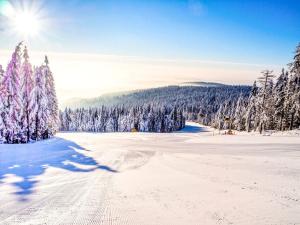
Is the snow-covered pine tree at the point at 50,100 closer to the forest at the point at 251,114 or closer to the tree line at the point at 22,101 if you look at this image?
the tree line at the point at 22,101

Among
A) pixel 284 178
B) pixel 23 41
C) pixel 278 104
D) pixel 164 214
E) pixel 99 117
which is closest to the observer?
pixel 164 214

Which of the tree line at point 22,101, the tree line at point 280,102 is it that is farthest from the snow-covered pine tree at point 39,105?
the tree line at point 280,102

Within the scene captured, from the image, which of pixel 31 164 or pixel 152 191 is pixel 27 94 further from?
pixel 152 191

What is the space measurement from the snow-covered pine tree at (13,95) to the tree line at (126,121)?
3009 inches

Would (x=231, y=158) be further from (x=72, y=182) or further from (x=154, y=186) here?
(x=72, y=182)

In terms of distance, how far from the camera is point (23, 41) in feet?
129

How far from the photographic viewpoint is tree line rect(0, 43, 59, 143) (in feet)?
130

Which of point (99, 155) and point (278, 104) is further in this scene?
point (278, 104)

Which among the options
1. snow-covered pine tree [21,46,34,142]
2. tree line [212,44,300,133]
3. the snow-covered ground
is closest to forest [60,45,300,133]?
tree line [212,44,300,133]

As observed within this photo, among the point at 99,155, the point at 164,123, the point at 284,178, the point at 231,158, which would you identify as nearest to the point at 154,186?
the point at 284,178

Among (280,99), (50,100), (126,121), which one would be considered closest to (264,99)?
(280,99)

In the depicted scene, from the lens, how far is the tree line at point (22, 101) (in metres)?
39.5

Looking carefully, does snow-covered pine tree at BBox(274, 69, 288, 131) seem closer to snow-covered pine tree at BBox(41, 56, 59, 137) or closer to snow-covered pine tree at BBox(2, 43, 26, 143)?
snow-covered pine tree at BBox(41, 56, 59, 137)

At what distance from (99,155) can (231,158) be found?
37.3 ft
